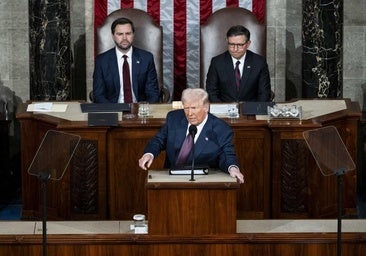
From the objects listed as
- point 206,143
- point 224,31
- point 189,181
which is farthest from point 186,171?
point 224,31

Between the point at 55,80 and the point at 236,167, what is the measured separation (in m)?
4.37

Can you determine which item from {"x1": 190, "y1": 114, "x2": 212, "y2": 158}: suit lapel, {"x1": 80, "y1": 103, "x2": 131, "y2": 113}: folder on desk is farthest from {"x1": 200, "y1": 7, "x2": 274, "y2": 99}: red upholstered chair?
{"x1": 190, "y1": 114, "x2": 212, "y2": 158}: suit lapel

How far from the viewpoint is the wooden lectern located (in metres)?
6.54

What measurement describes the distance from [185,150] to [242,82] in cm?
260

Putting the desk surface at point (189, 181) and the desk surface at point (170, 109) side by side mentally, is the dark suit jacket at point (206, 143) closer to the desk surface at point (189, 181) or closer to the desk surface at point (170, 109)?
the desk surface at point (189, 181)

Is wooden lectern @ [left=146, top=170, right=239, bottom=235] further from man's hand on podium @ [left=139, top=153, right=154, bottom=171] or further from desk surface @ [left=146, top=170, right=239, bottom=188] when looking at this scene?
man's hand on podium @ [left=139, top=153, right=154, bottom=171]

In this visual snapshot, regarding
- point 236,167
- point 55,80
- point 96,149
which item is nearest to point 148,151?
point 236,167

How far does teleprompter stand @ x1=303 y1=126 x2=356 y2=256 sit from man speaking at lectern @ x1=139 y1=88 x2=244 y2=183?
0.91m

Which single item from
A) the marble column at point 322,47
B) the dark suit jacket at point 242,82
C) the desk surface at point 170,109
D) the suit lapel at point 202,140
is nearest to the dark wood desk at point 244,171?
the desk surface at point 170,109

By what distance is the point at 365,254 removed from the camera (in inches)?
263

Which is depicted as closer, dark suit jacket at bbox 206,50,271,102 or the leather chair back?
dark suit jacket at bbox 206,50,271,102

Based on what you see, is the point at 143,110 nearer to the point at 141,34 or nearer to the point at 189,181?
the point at 141,34

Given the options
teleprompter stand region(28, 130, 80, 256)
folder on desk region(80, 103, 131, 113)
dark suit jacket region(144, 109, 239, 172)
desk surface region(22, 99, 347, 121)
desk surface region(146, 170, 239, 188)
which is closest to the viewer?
teleprompter stand region(28, 130, 80, 256)

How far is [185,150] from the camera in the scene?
7.35 meters
